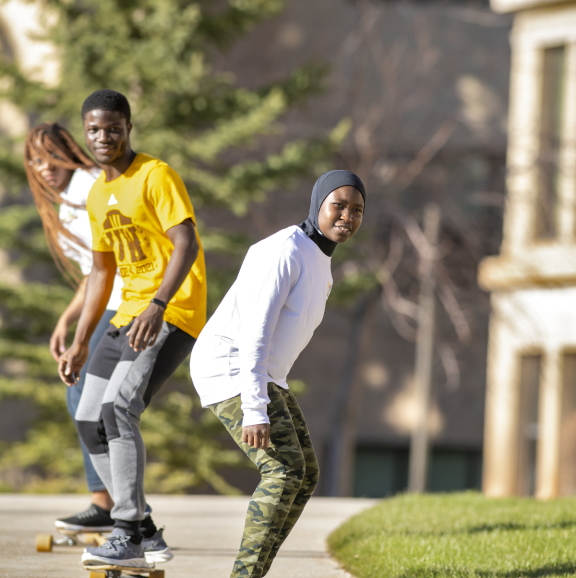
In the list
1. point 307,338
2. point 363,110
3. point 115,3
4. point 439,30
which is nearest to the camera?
point 307,338

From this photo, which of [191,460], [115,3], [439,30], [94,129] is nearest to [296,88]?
[115,3]

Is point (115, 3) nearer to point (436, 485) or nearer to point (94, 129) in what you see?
point (94, 129)

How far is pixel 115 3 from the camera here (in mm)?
13938

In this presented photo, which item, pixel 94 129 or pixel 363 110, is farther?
pixel 363 110

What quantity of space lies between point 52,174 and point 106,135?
833 millimetres

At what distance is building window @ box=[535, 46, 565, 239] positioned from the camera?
637 inches

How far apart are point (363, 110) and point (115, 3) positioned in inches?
241

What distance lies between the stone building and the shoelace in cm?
1251

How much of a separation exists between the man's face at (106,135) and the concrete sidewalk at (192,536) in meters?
1.84

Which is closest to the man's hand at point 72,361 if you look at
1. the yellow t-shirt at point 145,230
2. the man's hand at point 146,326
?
the yellow t-shirt at point 145,230

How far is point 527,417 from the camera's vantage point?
55.4 ft

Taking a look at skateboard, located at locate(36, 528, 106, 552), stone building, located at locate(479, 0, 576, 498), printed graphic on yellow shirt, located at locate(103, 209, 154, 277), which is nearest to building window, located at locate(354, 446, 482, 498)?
stone building, located at locate(479, 0, 576, 498)

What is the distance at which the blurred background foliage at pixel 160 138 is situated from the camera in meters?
13.5

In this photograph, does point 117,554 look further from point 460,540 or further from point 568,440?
point 568,440
